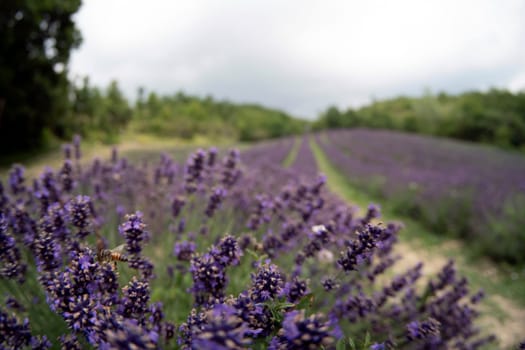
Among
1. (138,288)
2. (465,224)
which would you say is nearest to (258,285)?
(138,288)

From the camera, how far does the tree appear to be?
7.67 metres

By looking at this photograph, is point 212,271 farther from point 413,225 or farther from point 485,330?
point 413,225

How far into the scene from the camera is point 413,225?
24.1 ft

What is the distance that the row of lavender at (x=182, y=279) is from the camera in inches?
34.9

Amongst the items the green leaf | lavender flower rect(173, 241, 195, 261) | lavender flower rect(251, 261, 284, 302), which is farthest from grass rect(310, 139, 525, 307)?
lavender flower rect(251, 261, 284, 302)

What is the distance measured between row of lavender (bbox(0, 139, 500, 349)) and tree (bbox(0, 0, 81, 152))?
7.07 m

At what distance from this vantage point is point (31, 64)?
8.47 m

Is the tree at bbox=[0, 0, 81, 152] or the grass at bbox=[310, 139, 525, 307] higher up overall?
the tree at bbox=[0, 0, 81, 152]

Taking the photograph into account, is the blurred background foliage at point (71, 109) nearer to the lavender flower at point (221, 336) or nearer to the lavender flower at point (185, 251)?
the lavender flower at point (185, 251)

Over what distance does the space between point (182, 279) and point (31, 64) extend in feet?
31.7

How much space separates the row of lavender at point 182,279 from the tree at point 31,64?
7071 mm

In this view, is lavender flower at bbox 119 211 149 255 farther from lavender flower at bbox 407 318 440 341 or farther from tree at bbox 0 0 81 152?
tree at bbox 0 0 81 152

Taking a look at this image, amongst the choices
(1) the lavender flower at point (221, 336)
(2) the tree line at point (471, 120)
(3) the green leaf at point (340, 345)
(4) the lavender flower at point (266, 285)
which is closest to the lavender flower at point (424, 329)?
(3) the green leaf at point (340, 345)

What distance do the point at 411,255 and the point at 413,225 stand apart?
185 centimetres
